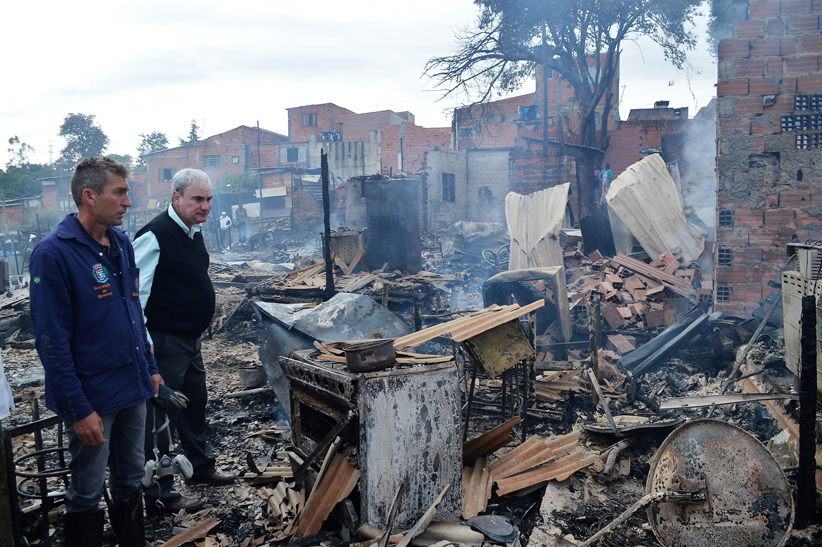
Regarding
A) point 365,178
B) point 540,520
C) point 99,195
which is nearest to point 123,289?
point 99,195

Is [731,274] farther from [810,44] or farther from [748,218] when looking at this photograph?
[810,44]

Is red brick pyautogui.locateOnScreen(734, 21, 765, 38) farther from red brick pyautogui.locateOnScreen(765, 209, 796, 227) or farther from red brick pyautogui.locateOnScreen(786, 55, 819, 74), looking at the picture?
red brick pyautogui.locateOnScreen(765, 209, 796, 227)

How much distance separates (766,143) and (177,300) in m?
7.16

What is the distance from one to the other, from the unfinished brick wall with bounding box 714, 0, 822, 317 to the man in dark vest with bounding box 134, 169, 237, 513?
21.8 feet

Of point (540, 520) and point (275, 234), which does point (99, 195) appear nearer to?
point (540, 520)

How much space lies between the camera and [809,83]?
617 cm

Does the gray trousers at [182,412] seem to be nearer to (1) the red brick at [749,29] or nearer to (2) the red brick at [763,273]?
(2) the red brick at [763,273]

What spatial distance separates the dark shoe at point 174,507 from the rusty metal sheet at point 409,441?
4.53ft

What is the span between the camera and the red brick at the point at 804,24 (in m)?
6.12

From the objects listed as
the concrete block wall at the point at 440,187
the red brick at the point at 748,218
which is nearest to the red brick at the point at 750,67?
the red brick at the point at 748,218

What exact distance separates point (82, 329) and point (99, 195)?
666 mm

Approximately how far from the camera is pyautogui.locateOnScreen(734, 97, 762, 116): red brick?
6426 mm

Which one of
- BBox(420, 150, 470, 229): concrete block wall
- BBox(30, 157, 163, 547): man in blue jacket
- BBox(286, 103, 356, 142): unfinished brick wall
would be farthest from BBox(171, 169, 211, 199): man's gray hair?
BBox(286, 103, 356, 142): unfinished brick wall

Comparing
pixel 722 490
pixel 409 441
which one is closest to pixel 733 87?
pixel 722 490
